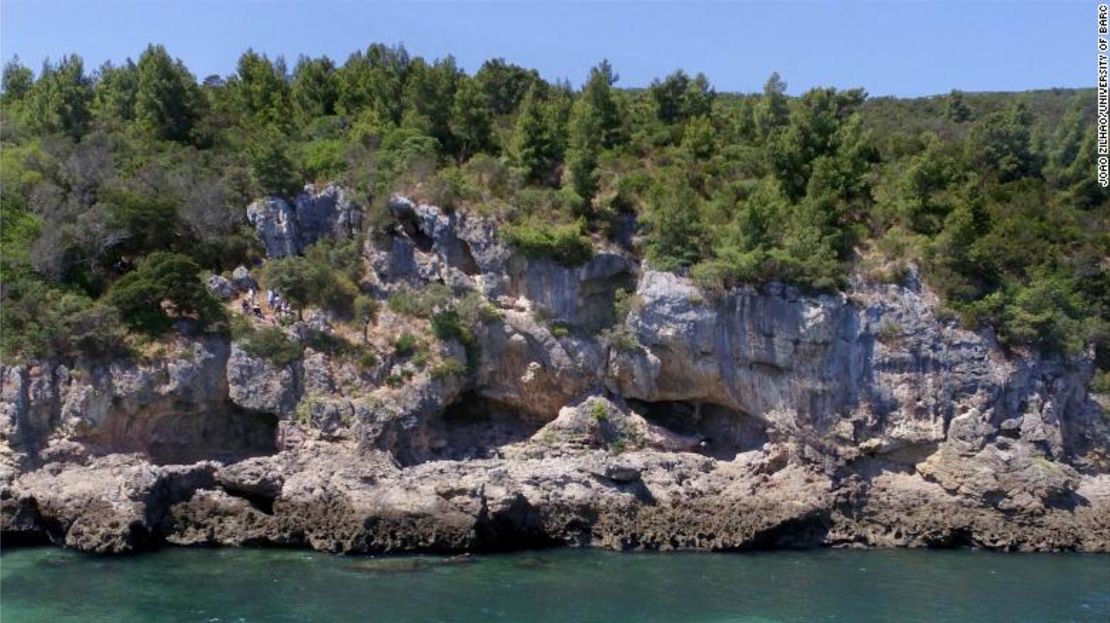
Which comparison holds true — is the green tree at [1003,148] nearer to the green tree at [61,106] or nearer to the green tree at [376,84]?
the green tree at [376,84]

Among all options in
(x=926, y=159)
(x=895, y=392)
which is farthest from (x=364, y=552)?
(x=926, y=159)

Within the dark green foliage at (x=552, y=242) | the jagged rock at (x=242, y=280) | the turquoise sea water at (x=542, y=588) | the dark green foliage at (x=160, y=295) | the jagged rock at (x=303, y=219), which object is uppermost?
the jagged rock at (x=303, y=219)

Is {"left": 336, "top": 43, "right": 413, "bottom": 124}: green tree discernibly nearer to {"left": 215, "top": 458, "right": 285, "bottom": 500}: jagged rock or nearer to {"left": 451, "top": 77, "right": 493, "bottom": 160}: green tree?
{"left": 451, "top": 77, "right": 493, "bottom": 160}: green tree

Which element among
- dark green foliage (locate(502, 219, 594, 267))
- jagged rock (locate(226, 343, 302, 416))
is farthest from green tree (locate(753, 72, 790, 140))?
jagged rock (locate(226, 343, 302, 416))

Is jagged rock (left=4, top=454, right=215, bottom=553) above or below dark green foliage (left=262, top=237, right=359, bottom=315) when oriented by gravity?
below

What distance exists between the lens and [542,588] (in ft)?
72.8

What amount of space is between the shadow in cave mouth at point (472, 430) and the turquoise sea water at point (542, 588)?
5.94 metres

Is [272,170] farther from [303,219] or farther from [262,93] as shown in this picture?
[262,93]

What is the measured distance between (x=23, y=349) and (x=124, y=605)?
1039cm

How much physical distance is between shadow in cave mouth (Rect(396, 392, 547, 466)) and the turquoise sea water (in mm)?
5937

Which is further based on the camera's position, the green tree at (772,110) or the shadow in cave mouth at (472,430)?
the green tree at (772,110)

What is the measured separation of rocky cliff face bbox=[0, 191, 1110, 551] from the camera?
83.5 ft

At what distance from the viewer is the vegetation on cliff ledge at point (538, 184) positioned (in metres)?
30.8

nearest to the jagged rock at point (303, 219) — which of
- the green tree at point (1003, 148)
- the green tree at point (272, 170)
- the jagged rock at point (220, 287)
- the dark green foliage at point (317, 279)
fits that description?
the green tree at point (272, 170)
